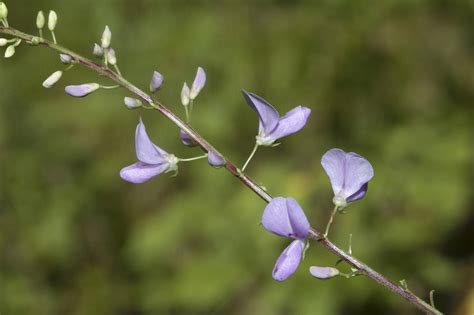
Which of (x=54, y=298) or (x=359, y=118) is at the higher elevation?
(x=359, y=118)

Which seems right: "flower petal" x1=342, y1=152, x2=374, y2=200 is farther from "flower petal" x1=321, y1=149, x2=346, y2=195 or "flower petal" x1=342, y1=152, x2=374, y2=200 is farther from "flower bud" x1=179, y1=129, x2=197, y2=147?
"flower bud" x1=179, y1=129, x2=197, y2=147

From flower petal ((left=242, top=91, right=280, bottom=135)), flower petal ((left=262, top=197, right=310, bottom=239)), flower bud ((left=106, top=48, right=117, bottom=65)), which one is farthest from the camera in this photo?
flower bud ((left=106, top=48, right=117, bottom=65))

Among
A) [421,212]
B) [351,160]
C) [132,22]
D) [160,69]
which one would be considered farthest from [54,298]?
[351,160]

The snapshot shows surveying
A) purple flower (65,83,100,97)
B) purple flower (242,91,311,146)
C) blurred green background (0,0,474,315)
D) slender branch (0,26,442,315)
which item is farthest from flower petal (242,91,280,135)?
blurred green background (0,0,474,315)

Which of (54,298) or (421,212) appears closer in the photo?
(421,212)

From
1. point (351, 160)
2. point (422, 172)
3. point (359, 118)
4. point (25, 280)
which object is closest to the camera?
point (351, 160)

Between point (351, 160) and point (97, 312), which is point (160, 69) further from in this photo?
point (351, 160)

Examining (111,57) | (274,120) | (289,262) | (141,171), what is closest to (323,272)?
(289,262)

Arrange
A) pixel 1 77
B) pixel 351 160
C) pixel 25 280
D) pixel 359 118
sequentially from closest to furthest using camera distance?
pixel 351 160
pixel 359 118
pixel 25 280
pixel 1 77
